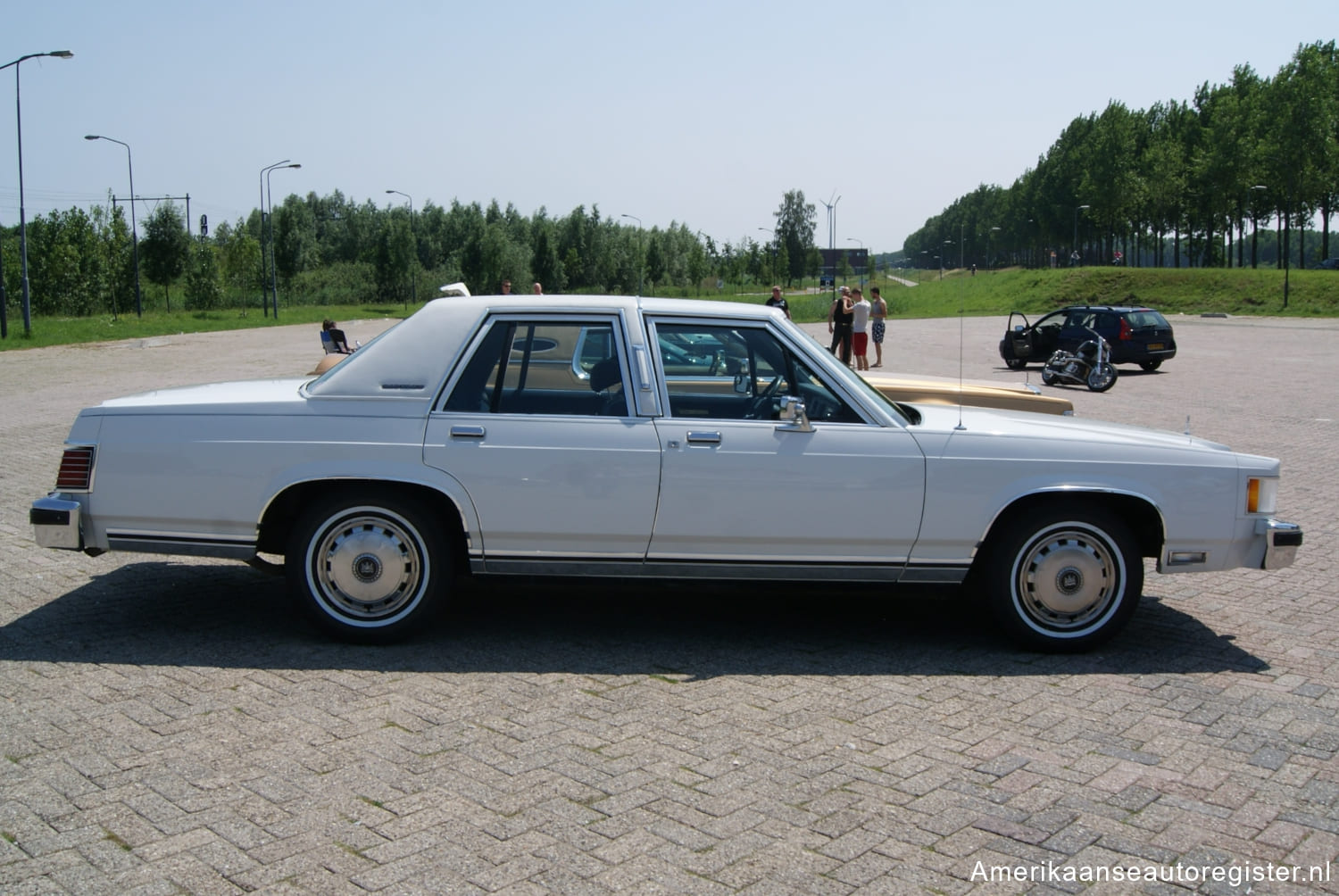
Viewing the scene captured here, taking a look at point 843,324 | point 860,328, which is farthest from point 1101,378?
point 843,324

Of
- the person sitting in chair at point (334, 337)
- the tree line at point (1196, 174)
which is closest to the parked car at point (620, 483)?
the person sitting in chair at point (334, 337)

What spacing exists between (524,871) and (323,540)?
2.45 meters

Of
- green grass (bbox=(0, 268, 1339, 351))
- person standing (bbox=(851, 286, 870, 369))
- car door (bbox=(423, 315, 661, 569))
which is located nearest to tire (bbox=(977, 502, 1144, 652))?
car door (bbox=(423, 315, 661, 569))

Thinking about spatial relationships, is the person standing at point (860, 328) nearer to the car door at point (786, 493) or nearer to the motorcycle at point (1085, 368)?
the motorcycle at point (1085, 368)

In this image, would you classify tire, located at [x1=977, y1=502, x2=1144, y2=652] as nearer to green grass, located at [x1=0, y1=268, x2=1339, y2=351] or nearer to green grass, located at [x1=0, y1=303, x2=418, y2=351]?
green grass, located at [x1=0, y1=303, x2=418, y2=351]

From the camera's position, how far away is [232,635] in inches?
216

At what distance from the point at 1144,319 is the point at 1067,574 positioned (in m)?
23.2

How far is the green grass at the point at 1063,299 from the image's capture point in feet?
178

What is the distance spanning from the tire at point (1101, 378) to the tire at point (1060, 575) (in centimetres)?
1783

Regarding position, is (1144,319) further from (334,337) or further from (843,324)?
(334,337)

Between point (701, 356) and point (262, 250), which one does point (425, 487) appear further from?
point (262, 250)

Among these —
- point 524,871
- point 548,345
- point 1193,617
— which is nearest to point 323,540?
point 548,345

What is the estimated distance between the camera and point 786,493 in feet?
16.9

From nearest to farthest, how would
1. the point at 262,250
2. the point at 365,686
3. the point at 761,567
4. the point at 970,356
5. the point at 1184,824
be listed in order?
1. the point at 1184,824
2. the point at 365,686
3. the point at 761,567
4. the point at 970,356
5. the point at 262,250
